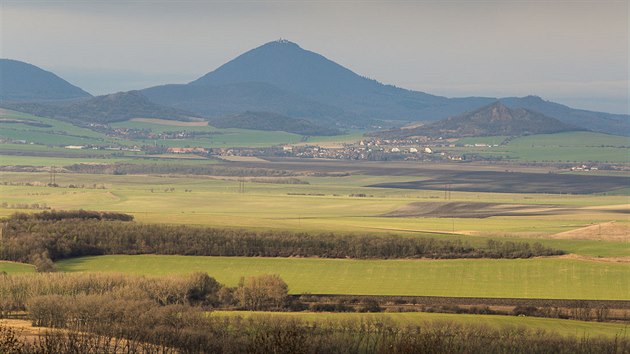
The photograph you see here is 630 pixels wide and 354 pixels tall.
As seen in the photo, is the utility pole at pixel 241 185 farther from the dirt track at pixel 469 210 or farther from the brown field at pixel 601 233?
the brown field at pixel 601 233

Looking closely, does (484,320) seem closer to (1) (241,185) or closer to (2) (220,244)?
(2) (220,244)

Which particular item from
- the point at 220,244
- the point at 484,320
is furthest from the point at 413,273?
the point at 484,320

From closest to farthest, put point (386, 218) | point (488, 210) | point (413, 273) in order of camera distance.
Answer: point (413, 273), point (386, 218), point (488, 210)

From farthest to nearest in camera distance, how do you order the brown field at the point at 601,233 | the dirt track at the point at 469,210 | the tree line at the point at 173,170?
the tree line at the point at 173,170, the dirt track at the point at 469,210, the brown field at the point at 601,233

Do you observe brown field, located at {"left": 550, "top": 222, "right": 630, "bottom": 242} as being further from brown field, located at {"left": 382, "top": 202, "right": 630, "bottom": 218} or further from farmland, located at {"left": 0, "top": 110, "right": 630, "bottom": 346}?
brown field, located at {"left": 382, "top": 202, "right": 630, "bottom": 218}

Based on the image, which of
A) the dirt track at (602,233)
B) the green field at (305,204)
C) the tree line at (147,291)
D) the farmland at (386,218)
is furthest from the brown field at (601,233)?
the tree line at (147,291)

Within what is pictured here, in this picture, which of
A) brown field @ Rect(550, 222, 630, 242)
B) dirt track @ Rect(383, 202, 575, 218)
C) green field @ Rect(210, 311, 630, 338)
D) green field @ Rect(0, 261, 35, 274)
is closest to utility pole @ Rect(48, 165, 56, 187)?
dirt track @ Rect(383, 202, 575, 218)
